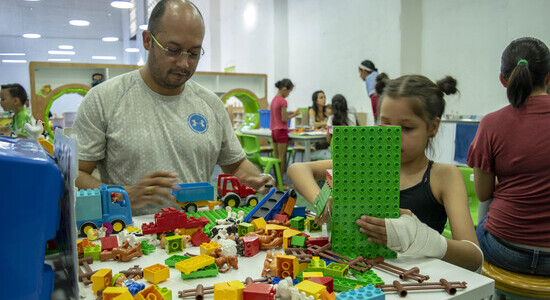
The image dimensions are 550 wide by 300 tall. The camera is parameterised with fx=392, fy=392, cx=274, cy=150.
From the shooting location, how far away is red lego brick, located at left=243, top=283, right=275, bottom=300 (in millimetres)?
758

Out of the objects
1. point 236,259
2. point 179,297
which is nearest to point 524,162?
point 236,259

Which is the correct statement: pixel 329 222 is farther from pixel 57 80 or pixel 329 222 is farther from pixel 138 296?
pixel 57 80

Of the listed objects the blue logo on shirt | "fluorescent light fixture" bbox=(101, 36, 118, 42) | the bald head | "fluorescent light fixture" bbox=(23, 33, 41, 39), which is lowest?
the blue logo on shirt

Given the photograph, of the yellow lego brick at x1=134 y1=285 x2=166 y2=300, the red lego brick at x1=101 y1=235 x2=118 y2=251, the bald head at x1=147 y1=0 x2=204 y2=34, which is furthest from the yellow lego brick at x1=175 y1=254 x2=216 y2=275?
the bald head at x1=147 y1=0 x2=204 y2=34

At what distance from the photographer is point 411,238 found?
98 cm

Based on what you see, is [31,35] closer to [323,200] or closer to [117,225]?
[117,225]

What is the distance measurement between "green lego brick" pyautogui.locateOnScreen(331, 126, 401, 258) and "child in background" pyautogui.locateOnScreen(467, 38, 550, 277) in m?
1.03

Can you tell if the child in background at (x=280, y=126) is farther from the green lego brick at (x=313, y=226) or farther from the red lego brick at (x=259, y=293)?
the red lego brick at (x=259, y=293)

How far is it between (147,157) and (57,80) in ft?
16.9

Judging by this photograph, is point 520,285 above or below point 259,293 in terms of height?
below

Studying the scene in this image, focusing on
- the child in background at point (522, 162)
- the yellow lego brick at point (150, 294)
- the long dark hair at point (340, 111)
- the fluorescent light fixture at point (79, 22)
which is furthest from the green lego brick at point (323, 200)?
the fluorescent light fixture at point (79, 22)

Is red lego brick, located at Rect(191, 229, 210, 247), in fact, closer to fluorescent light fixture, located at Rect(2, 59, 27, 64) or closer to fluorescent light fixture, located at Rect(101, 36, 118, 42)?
fluorescent light fixture, located at Rect(2, 59, 27, 64)

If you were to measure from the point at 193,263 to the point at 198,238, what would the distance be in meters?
0.23

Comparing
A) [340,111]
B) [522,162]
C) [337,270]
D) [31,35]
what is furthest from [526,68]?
[31,35]
